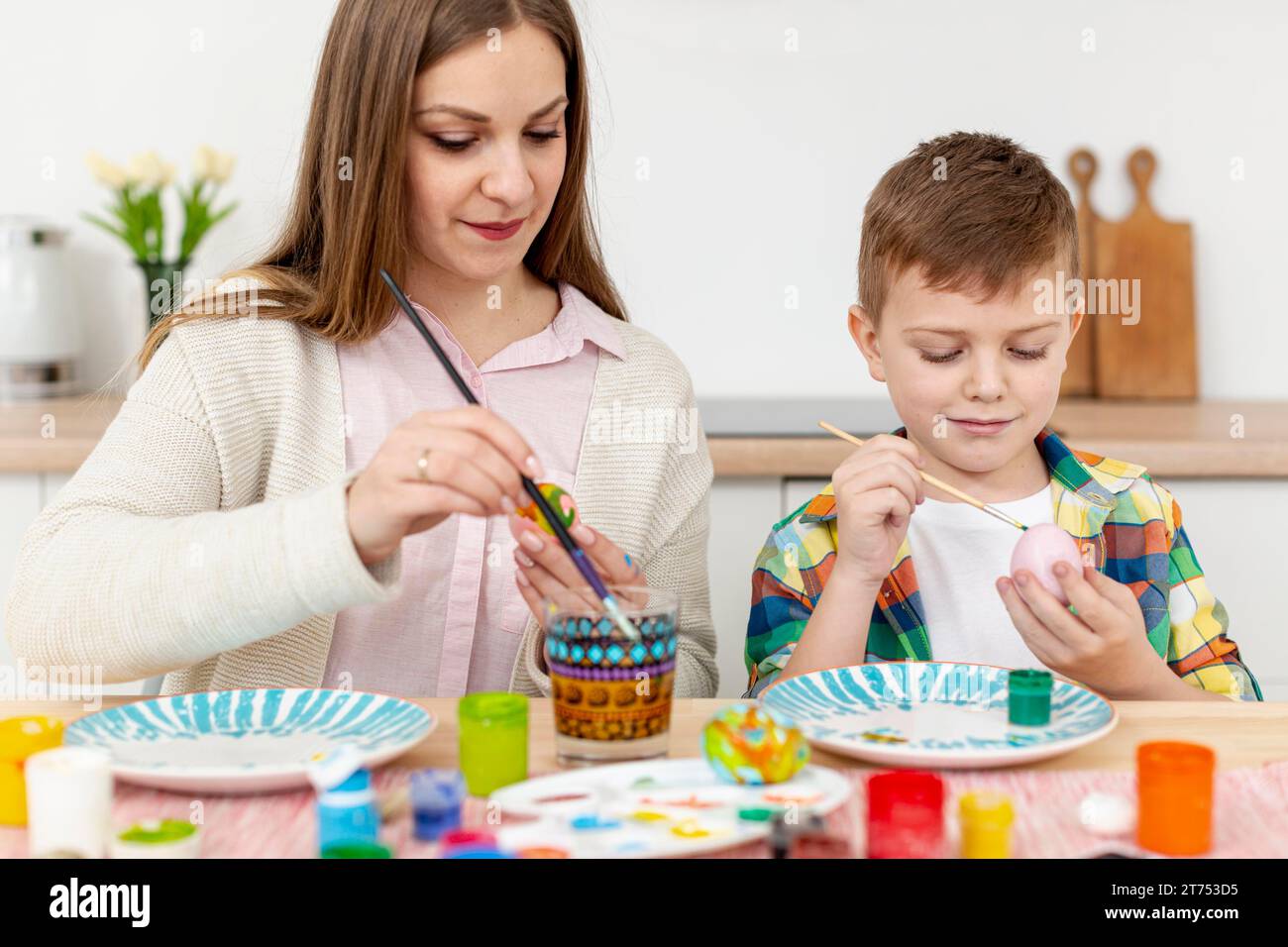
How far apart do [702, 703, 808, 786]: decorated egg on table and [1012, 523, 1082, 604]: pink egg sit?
40cm

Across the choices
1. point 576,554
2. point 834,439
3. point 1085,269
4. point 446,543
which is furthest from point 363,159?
point 1085,269

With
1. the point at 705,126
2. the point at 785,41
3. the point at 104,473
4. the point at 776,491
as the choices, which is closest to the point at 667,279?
the point at 705,126

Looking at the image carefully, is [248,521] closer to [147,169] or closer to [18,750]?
[18,750]

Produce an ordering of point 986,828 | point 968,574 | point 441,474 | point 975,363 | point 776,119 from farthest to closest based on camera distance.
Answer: point 776,119 → point 968,574 → point 975,363 → point 441,474 → point 986,828

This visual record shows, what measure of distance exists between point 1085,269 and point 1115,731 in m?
1.70

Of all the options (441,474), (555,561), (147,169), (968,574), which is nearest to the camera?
(441,474)

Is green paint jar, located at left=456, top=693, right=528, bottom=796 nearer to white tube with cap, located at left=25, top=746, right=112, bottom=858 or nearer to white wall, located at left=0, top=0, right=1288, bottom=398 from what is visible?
white tube with cap, located at left=25, top=746, right=112, bottom=858

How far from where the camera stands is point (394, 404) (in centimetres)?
142

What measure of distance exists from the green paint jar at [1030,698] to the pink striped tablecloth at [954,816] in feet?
0.25

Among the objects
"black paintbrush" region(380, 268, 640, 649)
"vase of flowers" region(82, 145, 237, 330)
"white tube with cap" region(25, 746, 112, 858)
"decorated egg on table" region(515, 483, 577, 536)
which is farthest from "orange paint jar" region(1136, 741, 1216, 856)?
"vase of flowers" region(82, 145, 237, 330)

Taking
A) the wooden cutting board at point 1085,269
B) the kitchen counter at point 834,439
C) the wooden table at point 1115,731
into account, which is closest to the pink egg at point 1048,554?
the wooden table at point 1115,731

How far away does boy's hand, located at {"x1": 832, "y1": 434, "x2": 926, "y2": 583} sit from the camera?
4.00 feet

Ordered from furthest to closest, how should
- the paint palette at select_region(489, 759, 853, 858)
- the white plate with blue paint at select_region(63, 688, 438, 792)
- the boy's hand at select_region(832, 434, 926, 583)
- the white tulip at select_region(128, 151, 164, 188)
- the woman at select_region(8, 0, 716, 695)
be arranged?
1. the white tulip at select_region(128, 151, 164, 188)
2. the boy's hand at select_region(832, 434, 926, 583)
3. the woman at select_region(8, 0, 716, 695)
4. the white plate with blue paint at select_region(63, 688, 438, 792)
5. the paint palette at select_region(489, 759, 853, 858)

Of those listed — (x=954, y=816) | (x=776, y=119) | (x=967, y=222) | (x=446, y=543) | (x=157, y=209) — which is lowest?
(x=954, y=816)
